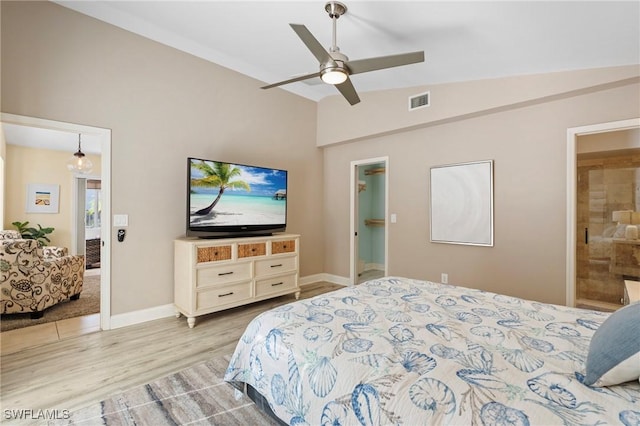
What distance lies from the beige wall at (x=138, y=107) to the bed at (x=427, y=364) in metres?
2.23

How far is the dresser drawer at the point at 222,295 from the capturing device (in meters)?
3.18

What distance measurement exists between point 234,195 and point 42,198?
5037 mm

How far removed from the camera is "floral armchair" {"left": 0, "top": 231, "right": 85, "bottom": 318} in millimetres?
3117

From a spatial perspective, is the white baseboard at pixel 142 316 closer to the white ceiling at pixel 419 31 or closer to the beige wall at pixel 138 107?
the beige wall at pixel 138 107

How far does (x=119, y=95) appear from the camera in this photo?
309 centimetres

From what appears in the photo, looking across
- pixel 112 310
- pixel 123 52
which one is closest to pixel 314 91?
pixel 123 52

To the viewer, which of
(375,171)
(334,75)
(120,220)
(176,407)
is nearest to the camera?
(176,407)

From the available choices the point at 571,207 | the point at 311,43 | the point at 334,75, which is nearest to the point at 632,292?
the point at 571,207

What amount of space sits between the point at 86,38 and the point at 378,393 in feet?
12.7

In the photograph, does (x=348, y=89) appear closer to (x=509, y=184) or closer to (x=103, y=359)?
(x=509, y=184)

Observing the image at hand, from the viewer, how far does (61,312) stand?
3.50 metres

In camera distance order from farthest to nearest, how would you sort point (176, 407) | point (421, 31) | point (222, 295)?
point (222, 295)
point (421, 31)
point (176, 407)

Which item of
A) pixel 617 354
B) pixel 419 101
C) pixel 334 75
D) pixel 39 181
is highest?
pixel 419 101

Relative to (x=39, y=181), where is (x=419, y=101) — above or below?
above
